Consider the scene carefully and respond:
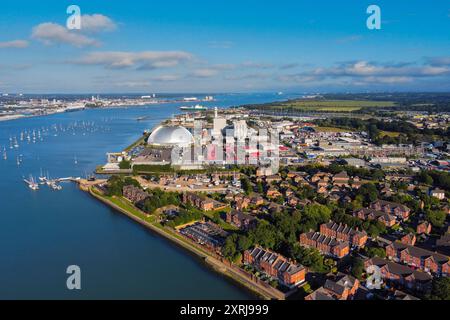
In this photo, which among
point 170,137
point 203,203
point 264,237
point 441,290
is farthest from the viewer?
point 170,137

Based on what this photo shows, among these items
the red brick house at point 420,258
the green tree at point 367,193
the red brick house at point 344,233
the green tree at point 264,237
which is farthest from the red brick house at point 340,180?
the green tree at point 264,237

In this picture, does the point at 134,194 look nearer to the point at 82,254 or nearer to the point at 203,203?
the point at 203,203

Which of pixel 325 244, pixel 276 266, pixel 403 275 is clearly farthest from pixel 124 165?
pixel 403 275

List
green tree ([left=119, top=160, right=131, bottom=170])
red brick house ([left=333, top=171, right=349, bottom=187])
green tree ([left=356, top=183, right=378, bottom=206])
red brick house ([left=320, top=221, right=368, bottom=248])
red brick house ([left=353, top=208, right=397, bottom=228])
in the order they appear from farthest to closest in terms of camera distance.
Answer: green tree ([left=119, top=160, right=131, bottom=170]) → red brick house ([left=333, top=171, right=349, bottom=187]) → green tree ([left=356, top=183, right=378, bottom=206]) → red brick house ([left=353, top=208, right=397, bottom=228]) → red brick house ([left=320, top=221, right=368, bottom=248])

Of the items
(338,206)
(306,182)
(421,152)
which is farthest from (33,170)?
(421,152)

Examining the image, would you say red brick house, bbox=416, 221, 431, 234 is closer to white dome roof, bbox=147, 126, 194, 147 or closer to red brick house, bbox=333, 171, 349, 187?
red brick house, bbox=333, 171, 349, 187

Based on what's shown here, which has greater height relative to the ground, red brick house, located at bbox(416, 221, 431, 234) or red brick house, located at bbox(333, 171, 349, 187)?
red brick house, located at bbox(333, 171, 349, 187)

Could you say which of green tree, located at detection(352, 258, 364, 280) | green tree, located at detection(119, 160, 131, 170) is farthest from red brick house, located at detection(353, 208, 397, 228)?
green tree, located at detection(119, 160, 131, 170)

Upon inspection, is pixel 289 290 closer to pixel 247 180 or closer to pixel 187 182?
pixel 247 180
